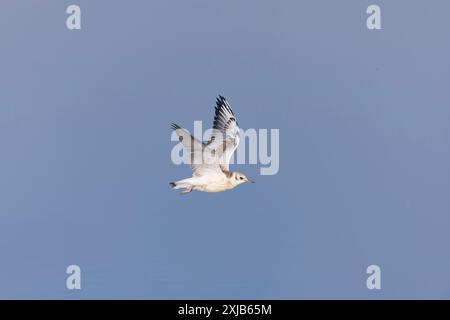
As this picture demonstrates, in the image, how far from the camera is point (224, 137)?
16.5 metres

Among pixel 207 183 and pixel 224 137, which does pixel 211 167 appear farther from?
pixel 224 137

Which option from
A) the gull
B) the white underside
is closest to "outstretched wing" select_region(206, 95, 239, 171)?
the gull

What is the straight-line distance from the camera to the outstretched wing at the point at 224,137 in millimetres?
16281

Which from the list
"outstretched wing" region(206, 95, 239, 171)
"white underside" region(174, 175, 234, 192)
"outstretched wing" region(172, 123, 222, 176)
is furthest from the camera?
"outstretched wing" region(206, 95, 239, 171)

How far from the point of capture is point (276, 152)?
17.8 metres

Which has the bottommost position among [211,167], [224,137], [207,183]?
[207,183]

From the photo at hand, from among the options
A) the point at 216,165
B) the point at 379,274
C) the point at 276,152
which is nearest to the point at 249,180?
the point at 216,165

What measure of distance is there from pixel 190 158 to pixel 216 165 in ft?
1.50

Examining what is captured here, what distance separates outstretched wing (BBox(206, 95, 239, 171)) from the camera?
53.4 feet

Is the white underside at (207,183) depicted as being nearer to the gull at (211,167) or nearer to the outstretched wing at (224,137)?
the gull at (211,167)

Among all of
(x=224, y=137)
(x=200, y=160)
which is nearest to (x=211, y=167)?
(x=200, y=160)

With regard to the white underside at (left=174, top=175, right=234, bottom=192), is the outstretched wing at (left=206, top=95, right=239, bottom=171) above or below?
above

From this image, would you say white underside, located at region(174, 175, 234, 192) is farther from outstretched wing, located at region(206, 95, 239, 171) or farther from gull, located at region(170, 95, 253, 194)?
outstretched wing, located at region(206, 95, 239, 171)
